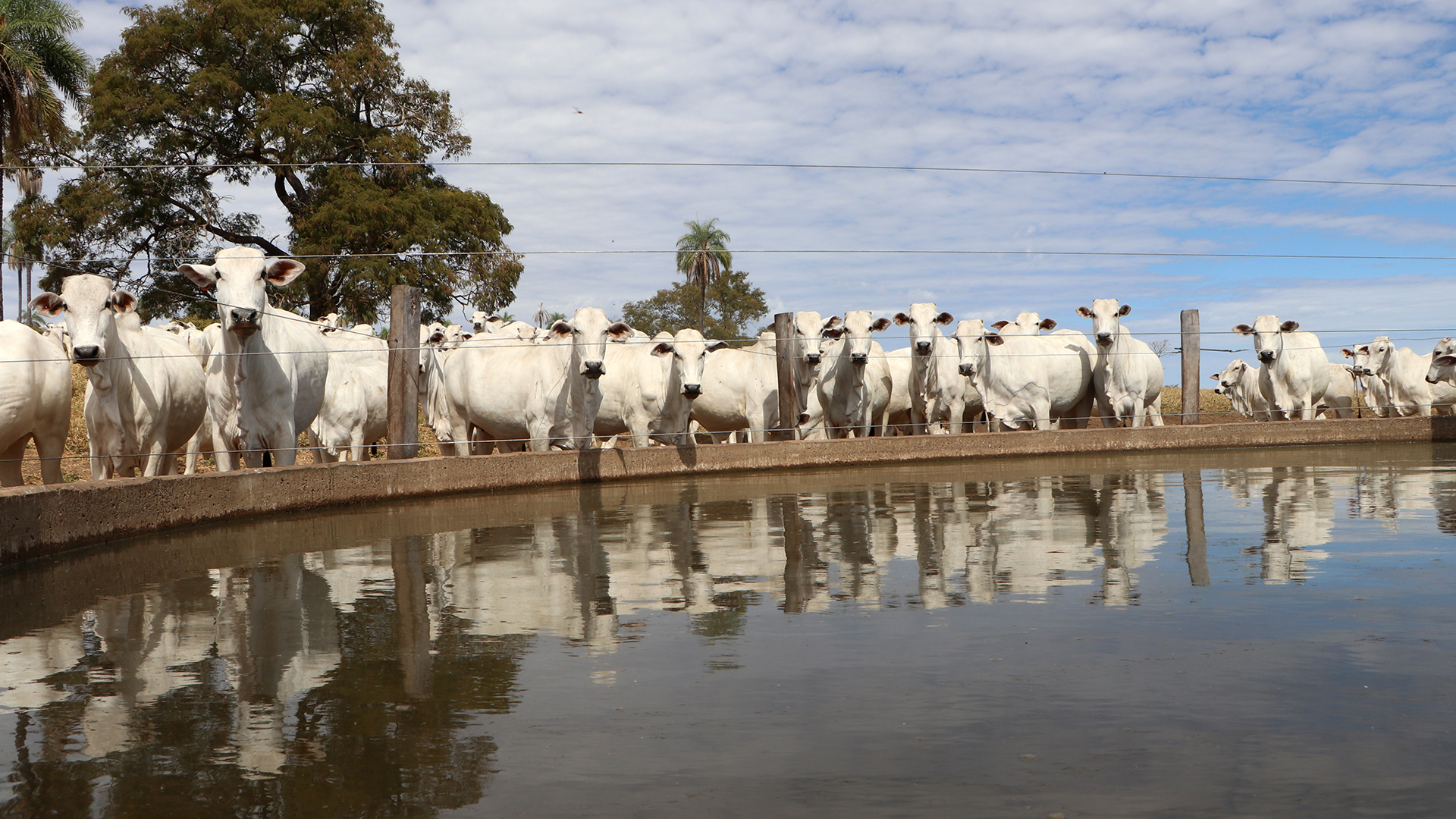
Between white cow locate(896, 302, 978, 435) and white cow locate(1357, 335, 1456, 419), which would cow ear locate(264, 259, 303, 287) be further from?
white cow locate(1357, 335, 1456, 419)

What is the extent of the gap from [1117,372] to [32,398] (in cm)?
1714

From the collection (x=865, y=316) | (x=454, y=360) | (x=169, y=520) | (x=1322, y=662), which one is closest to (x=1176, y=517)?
(x=1322, y=662)

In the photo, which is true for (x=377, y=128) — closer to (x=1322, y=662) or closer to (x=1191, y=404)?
(x=1191, y=404)

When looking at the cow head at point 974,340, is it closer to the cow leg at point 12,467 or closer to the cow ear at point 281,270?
the cow ear at point 281,270

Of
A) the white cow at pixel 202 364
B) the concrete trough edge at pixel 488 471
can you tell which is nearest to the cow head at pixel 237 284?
the white cow at pixel 202 364

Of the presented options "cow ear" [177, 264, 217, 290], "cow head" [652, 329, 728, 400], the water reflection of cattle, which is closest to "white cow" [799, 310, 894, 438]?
"cow head" [652, 329, 728, 400]

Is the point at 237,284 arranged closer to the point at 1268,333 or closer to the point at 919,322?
the point at 919,322

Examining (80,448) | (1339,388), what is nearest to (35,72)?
(80,448)

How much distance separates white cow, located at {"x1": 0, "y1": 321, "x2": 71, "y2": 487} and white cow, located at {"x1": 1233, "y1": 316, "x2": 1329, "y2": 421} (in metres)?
19.6

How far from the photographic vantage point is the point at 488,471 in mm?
13227

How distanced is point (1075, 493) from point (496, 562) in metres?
6.13

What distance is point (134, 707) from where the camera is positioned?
14.0 ft

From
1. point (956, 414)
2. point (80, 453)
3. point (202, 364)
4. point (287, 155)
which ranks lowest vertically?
point (80, 453)

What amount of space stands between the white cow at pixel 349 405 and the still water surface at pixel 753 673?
7083mm
